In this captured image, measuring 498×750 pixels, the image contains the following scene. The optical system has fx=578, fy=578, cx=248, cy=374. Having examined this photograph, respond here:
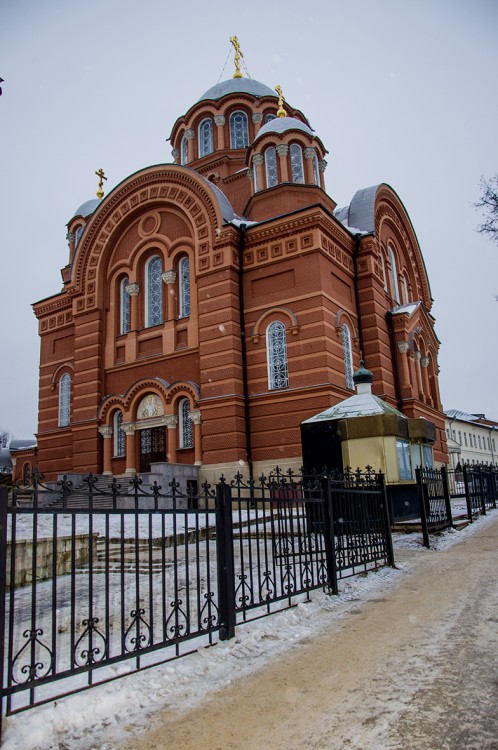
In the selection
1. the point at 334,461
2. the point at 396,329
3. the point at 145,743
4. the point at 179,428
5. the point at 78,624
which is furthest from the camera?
the point at 396,329

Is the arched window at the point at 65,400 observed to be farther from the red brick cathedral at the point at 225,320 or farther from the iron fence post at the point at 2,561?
the iron fence post at the point at 2,561

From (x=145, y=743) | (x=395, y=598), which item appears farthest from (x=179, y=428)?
(x=145, y=743)

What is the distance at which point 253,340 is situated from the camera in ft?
59.1

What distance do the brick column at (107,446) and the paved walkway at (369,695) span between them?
1534 cm

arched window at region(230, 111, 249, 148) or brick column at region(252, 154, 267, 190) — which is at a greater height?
arched window at region(230, 111, 249, 148)

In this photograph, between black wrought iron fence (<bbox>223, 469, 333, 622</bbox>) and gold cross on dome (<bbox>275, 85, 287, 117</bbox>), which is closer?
black wrought iron fence (<bbox>223, 469, 333, 622</bbox>)

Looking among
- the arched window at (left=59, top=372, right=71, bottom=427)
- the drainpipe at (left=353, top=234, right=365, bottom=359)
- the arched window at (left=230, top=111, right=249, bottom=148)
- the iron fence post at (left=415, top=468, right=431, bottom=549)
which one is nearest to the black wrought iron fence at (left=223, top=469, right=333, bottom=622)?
the iron fence post at (left=415, top=468, right=431, bottom=549)

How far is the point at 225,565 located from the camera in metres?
4.95

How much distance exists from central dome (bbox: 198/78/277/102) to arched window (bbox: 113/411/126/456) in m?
14.8

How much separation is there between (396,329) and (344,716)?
18964mm

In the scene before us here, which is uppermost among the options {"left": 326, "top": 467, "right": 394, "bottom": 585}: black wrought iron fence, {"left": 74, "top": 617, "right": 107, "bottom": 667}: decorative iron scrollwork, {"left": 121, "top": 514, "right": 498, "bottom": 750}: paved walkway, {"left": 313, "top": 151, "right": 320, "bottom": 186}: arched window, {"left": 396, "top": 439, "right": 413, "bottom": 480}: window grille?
{"left": 313, "top": 151, "right": 320, "bottom": 186}: arched window

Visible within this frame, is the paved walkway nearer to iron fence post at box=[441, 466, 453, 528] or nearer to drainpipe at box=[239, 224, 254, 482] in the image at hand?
iron fence post at box=[441, 466, 453, 528]

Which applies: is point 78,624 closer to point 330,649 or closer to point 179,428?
point 330,649

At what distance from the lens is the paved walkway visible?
9.95ft
